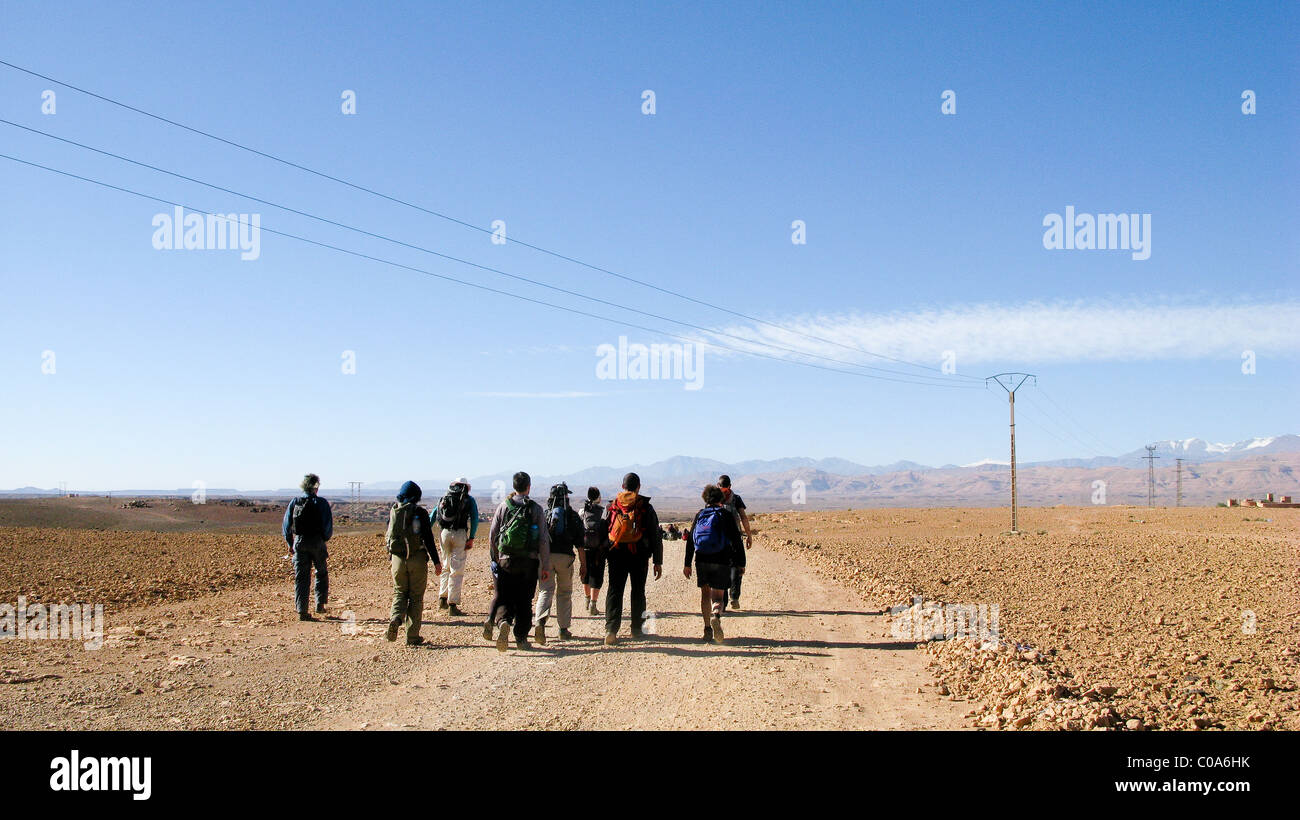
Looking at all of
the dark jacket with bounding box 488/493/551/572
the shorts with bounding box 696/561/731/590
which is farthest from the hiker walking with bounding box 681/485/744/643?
the dark jacket with bounding box 488/493/551/572

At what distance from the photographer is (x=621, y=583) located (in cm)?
1104

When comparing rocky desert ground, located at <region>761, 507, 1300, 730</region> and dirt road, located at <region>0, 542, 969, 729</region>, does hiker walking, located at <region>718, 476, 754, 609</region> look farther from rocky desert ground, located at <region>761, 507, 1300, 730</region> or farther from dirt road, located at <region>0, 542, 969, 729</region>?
rocky desert ground, located at <region>761, 507, 1300, 730</region>

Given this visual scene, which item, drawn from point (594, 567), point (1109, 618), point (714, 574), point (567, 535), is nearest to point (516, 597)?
point (567, 535)

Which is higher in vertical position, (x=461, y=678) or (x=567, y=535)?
(x=567, y=535)

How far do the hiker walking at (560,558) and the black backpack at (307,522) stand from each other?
3866 millimetres

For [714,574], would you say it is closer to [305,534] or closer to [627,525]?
[627,525]

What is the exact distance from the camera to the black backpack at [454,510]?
12055 mm

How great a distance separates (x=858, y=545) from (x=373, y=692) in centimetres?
2781

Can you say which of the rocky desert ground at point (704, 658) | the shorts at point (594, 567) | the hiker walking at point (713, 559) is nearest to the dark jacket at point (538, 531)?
the rocky desert ground at point (704, 658)

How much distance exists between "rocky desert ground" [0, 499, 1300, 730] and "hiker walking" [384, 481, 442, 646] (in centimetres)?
38

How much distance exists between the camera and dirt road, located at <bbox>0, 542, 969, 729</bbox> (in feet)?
23.2

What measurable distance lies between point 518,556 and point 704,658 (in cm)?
252
